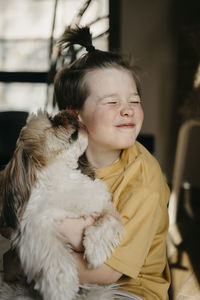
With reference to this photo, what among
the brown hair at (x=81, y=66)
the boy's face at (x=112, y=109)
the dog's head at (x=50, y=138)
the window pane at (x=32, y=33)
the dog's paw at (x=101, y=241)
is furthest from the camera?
the window pane at (x=32, y=33)

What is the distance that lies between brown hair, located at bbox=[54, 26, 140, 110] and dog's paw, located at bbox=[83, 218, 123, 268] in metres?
0.55

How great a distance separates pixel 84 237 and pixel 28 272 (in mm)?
220

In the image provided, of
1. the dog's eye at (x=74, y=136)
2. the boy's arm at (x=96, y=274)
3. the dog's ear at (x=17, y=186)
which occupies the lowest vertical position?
the boy's arm at (x=96, y=274)

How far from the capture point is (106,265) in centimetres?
113

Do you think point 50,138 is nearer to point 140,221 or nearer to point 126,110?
point 126,110

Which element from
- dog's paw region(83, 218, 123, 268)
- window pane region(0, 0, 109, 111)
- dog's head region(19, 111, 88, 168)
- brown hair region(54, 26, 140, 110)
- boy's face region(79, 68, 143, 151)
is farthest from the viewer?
window pane region(0, 0, 109, 111)

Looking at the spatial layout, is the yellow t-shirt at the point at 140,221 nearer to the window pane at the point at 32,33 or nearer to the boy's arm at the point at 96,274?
the boy's arm at the point at 96,274

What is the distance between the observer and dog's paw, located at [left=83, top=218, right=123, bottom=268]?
112cm

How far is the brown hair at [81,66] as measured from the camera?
4.77 feet

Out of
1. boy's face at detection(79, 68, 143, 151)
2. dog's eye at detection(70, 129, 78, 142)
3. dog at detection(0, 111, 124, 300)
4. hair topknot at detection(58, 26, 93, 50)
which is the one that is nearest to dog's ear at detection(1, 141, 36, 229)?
dog at detection(0, 111, 124, 300)

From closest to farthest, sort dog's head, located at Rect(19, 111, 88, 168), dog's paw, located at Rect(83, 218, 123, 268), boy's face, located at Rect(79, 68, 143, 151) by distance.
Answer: dog's paw, located at Rect(83, 218, 123, 268), dog's head, located at Rect(19, 111, 88, 168), boy's face, located at Rect(79, 68, 143, 151)

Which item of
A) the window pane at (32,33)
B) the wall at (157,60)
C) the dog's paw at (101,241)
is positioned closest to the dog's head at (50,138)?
the dog's paw at (101,241)

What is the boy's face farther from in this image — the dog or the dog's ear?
the dog's ear

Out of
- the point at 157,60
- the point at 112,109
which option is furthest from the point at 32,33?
the point at 112,109
